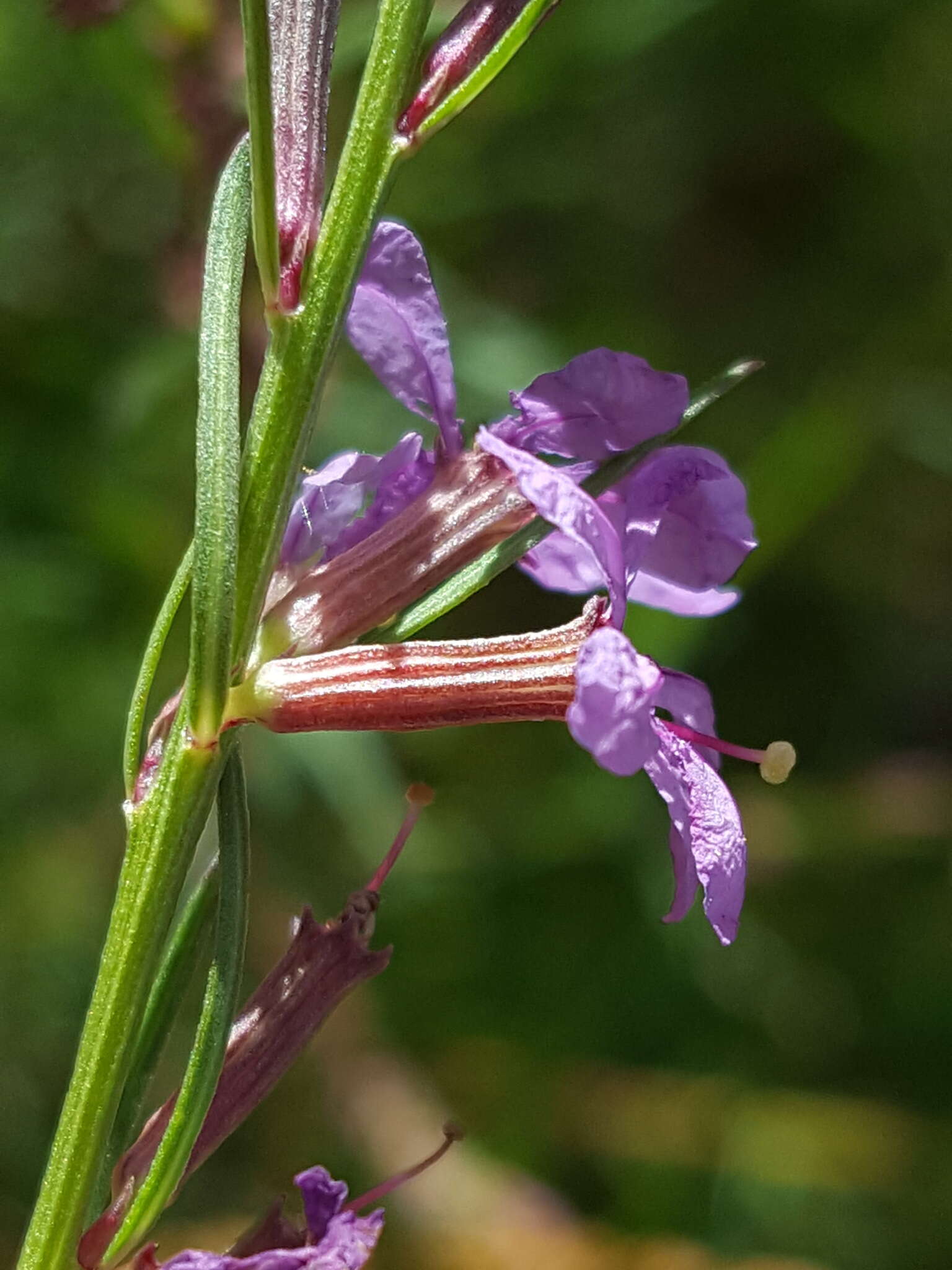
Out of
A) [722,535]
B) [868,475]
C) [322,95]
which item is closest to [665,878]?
[868,475]

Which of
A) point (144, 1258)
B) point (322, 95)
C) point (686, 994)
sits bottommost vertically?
point (686, 994)

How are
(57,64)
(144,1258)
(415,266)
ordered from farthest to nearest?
(57,64), (415,266), (144,1258)

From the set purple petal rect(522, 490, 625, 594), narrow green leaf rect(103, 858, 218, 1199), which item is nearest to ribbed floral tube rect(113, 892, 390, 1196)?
narrow green leaf rect(103, 858, 218, 1199)

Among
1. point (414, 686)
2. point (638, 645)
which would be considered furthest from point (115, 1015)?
point (638, 645)

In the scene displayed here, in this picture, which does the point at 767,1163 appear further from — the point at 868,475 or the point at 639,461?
the point at 639,461

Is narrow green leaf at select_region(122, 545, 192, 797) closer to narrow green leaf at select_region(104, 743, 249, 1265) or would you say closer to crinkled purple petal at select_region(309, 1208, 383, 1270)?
narrow green leaf at select_region(104, 743, 249, 1265)

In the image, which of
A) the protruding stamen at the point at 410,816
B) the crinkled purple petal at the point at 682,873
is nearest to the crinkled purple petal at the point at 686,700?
the crinkled purple petal at the point at 682,873

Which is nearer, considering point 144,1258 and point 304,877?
point 144,1258

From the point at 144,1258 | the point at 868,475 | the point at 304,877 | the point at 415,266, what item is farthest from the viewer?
the point at 868,475
